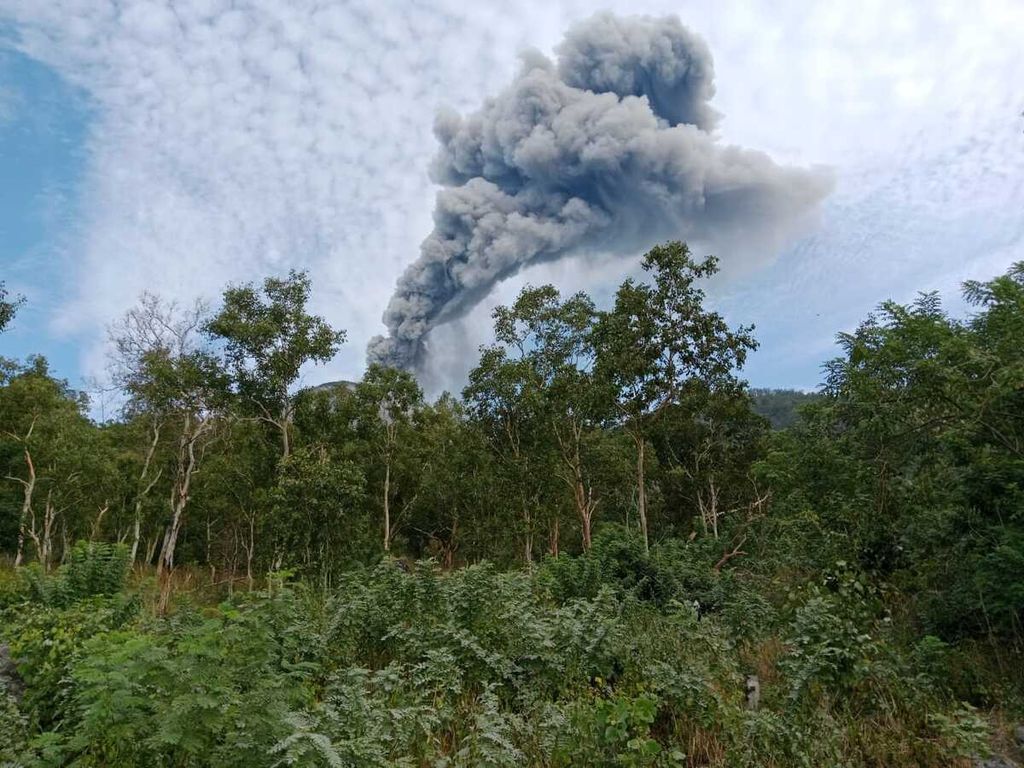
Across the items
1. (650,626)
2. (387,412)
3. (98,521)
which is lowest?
(650,626)

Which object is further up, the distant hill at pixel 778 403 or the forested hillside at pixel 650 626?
A: the distant hill at pixel 778 403

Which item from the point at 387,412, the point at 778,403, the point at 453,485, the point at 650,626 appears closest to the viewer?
the point at 650,626

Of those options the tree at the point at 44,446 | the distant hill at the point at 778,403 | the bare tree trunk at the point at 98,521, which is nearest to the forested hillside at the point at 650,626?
the tree at the point at 44,446

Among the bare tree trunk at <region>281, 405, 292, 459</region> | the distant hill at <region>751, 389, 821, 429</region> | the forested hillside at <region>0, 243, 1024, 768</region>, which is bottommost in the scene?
the forested hillside at <region>0, 243, 1024, 768</region>

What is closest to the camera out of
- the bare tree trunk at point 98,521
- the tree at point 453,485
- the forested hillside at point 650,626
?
the forested hillside at point 650,626

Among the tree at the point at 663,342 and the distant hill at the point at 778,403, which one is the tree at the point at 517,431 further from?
the distant hill at the point at 778,403

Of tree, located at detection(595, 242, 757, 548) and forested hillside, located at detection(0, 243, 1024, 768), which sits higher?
tree, located at detection(595, 242, 757, 548)

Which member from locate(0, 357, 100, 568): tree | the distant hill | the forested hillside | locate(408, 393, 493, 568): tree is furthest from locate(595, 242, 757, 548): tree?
the distant hill

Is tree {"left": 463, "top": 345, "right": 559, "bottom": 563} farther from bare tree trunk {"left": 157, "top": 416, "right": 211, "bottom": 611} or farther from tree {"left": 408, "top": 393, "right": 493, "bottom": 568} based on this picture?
bare tree trunk {"left": 157, "top": 416, "right": 211, "bottom": 611}

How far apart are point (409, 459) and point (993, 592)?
26676 mm

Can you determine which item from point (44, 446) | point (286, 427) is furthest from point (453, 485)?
point (44, 446)

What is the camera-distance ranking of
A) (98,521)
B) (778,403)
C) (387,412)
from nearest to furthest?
1. (98,521)
2. (387,412)
3. (778,403)

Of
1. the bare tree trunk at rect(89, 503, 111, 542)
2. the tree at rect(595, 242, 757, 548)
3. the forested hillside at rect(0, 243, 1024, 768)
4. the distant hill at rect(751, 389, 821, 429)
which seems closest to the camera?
the forested hillside at rect(0, 243, 1024, 768)

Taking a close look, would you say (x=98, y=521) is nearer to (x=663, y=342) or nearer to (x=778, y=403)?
(x=663, y=342)
